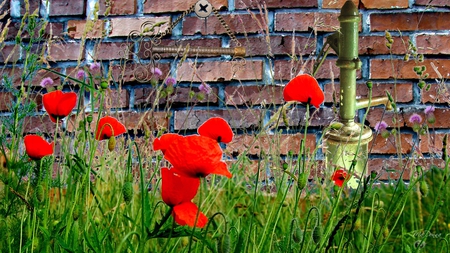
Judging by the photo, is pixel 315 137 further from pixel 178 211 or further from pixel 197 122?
pixel 178 211

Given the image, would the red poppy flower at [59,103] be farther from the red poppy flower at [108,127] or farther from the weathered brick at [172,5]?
the weathered brick at [172,5]

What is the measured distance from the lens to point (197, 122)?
5.08 ft

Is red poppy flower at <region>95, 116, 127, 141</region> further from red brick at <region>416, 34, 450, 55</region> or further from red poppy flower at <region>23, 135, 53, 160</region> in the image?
red brick at <region>416, 34, 450, 55</region>

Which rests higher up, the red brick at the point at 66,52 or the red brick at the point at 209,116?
the red brick at the point at 66,52

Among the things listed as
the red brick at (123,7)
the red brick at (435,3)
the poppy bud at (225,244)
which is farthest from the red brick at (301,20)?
the poppy bud at (225,244)

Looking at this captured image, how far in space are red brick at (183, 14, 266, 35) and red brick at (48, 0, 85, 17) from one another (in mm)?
291

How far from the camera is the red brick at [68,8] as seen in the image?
1.55 meters

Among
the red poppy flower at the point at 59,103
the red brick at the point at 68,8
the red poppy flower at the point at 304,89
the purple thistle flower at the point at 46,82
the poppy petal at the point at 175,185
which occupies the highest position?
the red brick at the point at 68,8

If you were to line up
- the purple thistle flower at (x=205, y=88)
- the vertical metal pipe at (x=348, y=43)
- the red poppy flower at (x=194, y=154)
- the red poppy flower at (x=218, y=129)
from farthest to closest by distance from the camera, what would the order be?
1. the purple thistle flower at (x=205, y=88)
2. the vertical metal pipe at (x=348, y=43)
3. the red poppy flower at (x=218, y=129)
4. the red poppy flower at (x=194, y=154)

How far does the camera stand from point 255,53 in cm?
152

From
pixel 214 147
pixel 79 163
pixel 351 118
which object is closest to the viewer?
pixel 214 147

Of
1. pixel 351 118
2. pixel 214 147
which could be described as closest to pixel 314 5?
pixel 351 118

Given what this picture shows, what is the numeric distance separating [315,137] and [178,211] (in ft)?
3.57

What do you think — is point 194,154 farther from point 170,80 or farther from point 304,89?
point 170,80
